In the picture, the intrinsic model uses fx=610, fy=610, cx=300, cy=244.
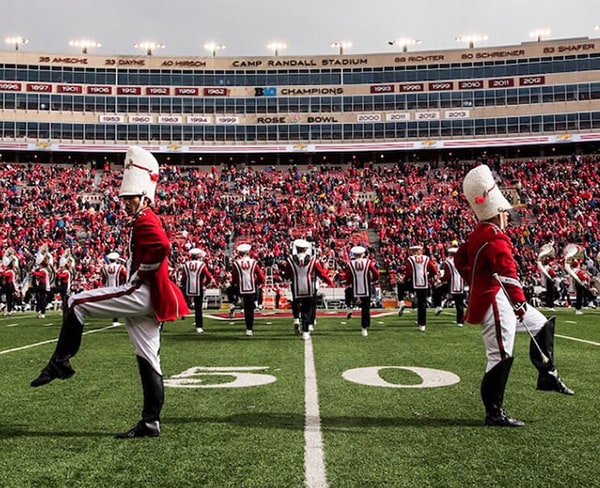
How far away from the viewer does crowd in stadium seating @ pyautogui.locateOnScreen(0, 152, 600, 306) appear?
1166 inches

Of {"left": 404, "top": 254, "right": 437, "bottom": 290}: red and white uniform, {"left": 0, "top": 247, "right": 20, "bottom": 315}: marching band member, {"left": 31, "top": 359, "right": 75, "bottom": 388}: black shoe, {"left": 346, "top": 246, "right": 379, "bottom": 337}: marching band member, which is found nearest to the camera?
{"left": 31, "top": 359, "right": 75, "bottom": 388}: black shoe

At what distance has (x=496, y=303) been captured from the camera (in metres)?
4.70

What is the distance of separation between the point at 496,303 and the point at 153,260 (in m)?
2.60

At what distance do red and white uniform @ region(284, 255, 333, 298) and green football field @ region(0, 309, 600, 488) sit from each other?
3091mm

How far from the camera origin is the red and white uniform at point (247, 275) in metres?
12.9

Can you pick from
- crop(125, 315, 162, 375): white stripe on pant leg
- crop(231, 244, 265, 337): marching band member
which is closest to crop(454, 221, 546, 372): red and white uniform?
crop(125, 315, 162, 375): white stripe on pant leg

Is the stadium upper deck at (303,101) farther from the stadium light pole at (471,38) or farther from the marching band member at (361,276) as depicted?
the marching band member at (361,276)

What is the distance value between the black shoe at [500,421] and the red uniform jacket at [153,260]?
7.91 feet

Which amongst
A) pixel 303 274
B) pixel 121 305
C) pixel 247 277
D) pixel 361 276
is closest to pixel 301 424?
pixel 121 305

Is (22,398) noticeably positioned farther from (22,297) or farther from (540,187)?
(540,187)

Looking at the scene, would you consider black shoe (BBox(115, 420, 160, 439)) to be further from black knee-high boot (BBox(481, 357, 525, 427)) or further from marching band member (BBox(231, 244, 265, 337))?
marching band member (BBox(231, 244, 265, 337))

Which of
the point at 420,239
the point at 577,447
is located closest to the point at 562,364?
the point at 577,447

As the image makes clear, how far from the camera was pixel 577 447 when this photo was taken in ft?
12.7

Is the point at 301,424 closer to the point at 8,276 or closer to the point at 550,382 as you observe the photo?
the point at 550,382
